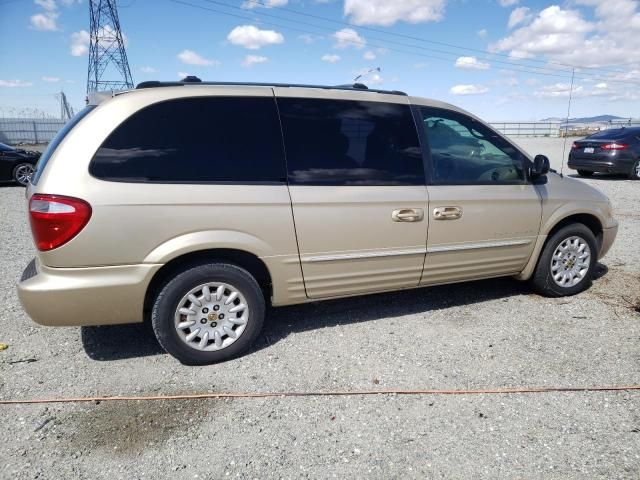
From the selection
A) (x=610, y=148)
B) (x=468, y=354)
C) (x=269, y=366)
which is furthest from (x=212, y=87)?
(x=610, y=148)

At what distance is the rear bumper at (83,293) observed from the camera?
114 inches

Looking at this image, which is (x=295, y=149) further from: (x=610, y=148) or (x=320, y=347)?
(x=610, y=148)

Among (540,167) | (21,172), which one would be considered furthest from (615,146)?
(21,172)

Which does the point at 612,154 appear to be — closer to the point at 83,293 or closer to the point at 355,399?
the point at 355,399

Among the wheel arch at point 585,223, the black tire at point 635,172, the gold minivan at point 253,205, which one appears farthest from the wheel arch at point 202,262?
the black tire at point 635,172

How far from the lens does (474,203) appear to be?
3.89 metres

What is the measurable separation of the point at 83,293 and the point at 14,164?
449 inches

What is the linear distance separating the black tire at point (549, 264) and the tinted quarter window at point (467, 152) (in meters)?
0.72

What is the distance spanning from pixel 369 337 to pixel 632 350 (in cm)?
194

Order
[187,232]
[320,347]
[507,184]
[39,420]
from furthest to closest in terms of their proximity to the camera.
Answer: [507,184] < [320,347] < [187,232] < [39,420]

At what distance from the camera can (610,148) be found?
42.4 ft

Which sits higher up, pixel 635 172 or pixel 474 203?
pixel 474 203

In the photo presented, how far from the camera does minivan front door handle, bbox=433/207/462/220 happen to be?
12.3 ft

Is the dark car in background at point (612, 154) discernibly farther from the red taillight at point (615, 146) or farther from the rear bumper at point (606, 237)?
the rear bumper at point (606, 237)
